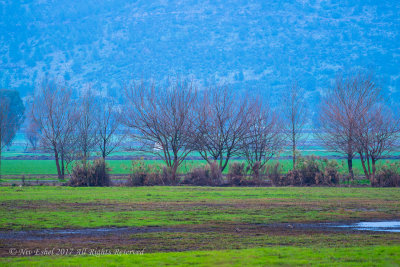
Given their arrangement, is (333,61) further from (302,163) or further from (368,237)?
(368,237)

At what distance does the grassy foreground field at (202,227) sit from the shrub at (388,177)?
5850 mm

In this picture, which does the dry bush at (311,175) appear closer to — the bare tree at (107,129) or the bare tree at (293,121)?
the bare tree at (293,121)

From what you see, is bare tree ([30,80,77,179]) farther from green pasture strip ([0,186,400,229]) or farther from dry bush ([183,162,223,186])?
green pasture strip ([0,186,400,229])

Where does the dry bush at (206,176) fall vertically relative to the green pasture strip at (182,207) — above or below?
above

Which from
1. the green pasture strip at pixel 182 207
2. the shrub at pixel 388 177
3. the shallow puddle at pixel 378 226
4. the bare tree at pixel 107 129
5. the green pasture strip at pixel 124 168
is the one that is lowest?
the shallow puddle at pixel 378 226

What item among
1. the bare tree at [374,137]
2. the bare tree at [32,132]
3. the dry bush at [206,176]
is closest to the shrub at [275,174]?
the dry bush at [206,176]

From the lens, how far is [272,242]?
13359 millimetres

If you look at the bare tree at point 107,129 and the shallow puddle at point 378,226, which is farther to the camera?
the bare tree at point 107,129

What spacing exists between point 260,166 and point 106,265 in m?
26.0

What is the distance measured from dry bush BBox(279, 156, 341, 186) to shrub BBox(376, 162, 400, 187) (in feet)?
9.14

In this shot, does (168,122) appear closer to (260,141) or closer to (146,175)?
(146,175)

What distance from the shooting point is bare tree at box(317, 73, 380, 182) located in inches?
1526

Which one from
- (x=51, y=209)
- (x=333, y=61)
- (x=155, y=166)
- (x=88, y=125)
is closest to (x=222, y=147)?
(x=155, y=166)

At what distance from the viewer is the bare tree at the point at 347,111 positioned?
127 feet
